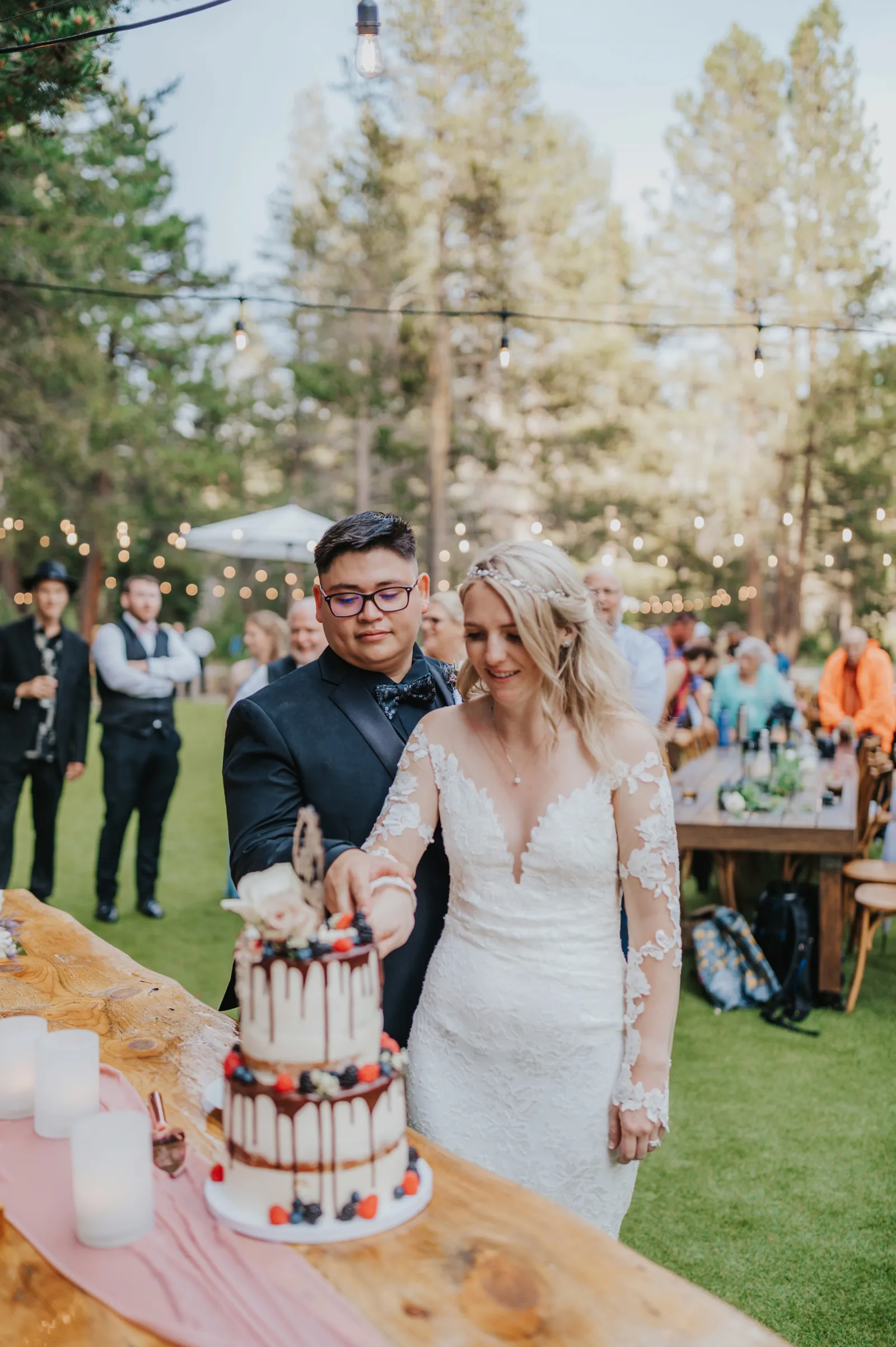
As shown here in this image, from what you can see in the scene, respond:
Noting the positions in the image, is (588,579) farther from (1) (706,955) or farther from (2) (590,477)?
(2) (590,477)

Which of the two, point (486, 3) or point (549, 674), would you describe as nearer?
point (549, 674)

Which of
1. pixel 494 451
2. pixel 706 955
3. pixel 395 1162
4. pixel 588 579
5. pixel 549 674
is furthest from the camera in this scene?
pixel 494 451

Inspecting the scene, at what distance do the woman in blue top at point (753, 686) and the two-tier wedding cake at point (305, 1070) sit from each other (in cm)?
680

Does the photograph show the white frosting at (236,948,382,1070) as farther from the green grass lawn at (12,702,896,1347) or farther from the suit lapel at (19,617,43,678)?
the suit lapel at (19,617,43,678)

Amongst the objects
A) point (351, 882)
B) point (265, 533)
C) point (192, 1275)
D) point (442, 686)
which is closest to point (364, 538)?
point (442, 686)

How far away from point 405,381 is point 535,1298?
1964 centimetres

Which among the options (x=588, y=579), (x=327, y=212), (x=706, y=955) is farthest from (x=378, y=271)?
(x=706, y=955)

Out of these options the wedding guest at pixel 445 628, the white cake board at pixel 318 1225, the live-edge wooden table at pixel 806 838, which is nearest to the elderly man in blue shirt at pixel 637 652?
the live-edge wooden table at pixel 806 838

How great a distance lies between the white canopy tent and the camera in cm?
1158

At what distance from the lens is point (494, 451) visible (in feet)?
72.4

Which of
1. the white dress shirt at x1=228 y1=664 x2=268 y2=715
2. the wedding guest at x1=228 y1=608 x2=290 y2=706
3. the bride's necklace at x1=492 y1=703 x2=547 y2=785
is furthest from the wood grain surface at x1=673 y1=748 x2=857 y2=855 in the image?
the bride's necklace at x1=492 y1=703 x2=547 y2=785

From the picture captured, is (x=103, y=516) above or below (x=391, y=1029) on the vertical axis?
above

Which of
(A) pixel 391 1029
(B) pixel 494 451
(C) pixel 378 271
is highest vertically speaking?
(C) pixel 378 271

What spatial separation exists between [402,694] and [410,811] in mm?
298
